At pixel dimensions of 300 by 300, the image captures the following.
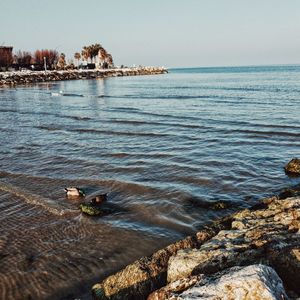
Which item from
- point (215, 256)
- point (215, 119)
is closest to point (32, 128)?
point (215, 119)

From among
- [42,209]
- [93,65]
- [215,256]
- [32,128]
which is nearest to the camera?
[215,256]

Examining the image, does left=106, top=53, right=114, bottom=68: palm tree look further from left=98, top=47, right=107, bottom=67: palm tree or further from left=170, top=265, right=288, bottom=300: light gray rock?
left=170, top=265, right=288, bottom=300: light gray rock

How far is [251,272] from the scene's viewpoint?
3.84 metres

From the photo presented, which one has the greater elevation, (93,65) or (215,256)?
(93,65)

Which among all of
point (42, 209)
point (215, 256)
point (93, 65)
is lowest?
point (42, 209)

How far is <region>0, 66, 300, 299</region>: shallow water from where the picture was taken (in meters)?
7.16

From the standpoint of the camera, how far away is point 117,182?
11875 mm

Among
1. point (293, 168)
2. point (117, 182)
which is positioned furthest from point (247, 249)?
point (293, 168)

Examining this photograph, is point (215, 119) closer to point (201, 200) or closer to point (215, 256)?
point (201, 200)

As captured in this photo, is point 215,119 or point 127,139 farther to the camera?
point 215,119

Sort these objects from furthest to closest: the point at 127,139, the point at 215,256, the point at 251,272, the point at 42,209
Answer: the point at 127,139
the point at 42,209
the point at 215,256
the point at 251,272

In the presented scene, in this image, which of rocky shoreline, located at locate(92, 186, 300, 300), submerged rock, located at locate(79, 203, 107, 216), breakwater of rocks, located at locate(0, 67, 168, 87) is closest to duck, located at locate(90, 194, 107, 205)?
submerged rock, located at locate(79, 203, 107, 216)

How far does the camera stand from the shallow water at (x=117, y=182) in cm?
716

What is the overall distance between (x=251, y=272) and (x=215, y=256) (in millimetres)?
1477
